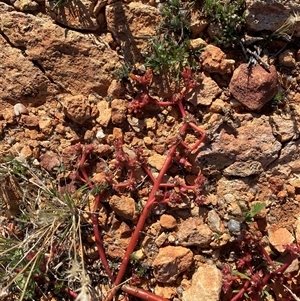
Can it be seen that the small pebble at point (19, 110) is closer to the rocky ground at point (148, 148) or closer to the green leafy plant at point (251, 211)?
the rocky ground at point (148, 148)

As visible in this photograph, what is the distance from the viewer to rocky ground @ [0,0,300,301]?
13.6 ft

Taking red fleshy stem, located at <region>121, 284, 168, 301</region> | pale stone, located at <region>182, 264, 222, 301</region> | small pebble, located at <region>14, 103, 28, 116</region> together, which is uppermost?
small pebble, located at <region>14, 103, 28, 116</region>

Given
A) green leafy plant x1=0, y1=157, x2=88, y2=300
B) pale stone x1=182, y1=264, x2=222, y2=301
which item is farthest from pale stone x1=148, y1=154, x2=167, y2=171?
pale stone x1=182, y1=264, x2=222, y2=301

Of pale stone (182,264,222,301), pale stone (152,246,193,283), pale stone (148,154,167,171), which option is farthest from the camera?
pale stone (148,154,167,171)

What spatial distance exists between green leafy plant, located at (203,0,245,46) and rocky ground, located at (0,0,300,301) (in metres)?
0.07

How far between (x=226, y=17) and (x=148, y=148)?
4.08 ft

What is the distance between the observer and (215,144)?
13.8ft

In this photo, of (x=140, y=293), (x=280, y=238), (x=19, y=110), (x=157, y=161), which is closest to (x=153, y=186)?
(x=157, y=161)

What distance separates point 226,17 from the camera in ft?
13.6

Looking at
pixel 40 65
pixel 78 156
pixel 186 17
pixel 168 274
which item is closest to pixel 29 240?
pixel 78 156

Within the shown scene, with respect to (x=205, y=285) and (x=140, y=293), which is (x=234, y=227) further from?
(x=140, y=293)

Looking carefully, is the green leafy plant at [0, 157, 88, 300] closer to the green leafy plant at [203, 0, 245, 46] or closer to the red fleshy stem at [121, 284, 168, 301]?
the red fleshy stem at [121, 284, 168, 301]

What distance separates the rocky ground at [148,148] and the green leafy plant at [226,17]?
0.22 feet

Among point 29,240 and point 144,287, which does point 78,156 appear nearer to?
point 29,240
